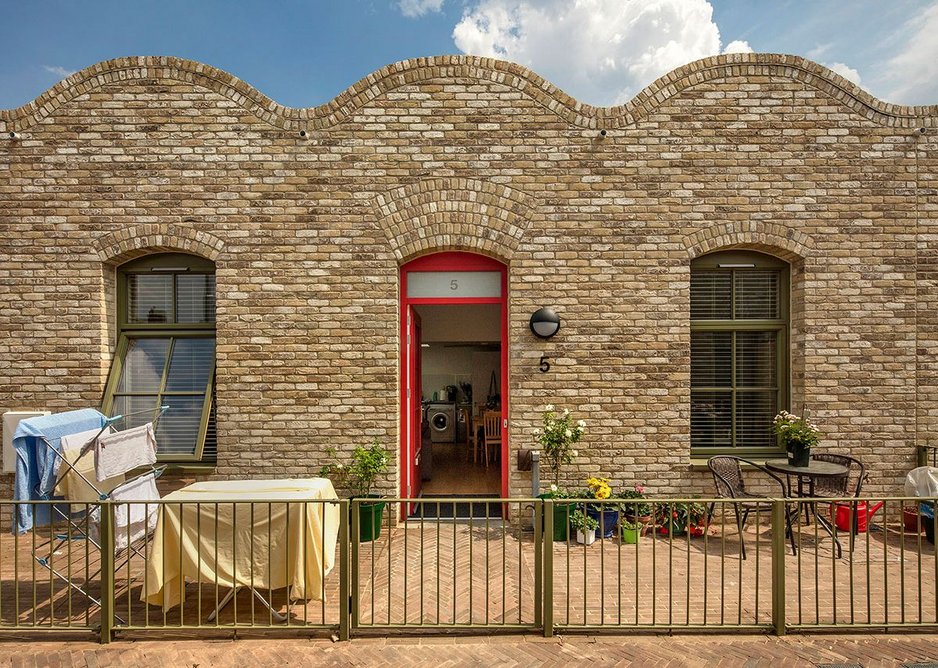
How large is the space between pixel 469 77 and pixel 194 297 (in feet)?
14.2

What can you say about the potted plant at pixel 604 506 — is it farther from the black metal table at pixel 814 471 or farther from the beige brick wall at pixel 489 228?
the black metal table at pixel 814 471

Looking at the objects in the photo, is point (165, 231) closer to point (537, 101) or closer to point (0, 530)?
point (0, 530)

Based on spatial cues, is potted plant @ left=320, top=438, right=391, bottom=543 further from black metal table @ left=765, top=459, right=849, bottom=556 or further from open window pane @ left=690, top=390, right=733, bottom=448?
black metal table @ left=765, top=459, right=849, bottom=556

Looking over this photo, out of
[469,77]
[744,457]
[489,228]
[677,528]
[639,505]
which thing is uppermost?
[469,77]

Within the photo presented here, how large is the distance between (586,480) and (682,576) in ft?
4.98

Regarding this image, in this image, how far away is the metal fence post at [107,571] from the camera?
373 cm

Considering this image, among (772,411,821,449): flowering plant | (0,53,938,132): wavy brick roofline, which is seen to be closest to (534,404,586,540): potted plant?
(772,411,821,449): flowering plant

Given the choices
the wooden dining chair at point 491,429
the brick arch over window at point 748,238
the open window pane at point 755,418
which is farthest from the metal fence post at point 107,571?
the open window pane at point 755,418

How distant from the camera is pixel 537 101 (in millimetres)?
6168

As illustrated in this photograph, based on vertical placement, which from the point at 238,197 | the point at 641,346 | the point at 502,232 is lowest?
the point at 641,346

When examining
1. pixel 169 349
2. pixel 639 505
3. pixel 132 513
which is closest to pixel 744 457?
pixel 639 505

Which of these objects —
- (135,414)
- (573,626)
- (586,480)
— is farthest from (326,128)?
(573,626)

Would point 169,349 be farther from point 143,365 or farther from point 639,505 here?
point 639,505

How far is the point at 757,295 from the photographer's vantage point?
6504 millimetres
